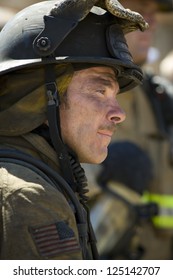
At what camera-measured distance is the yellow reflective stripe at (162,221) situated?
7.56 meters

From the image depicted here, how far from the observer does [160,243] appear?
793cm

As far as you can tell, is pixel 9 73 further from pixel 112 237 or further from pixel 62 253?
pixel 112 237

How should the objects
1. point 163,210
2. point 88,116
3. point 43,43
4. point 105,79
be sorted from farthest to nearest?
point 163,210 < point 105,79 < point 88,116 < point 43,43

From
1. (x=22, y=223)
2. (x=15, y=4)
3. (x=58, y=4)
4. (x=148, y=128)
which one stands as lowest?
(x=148, y=128)

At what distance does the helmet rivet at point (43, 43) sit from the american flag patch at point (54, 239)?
2.62 ft

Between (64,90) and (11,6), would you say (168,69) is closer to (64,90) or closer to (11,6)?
(11,6)

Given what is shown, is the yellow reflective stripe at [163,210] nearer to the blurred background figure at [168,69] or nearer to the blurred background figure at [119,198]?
the blurred background figure at [119,198]

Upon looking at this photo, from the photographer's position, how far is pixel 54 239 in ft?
10.8

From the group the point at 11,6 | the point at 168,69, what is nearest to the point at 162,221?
the point at 168,69

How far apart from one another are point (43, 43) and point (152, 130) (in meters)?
4.07

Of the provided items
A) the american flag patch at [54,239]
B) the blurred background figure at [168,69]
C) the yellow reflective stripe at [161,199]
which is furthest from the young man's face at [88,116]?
the blurred background figure at [168,69]

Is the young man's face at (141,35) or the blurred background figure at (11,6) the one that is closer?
the young man's face at (141,35)
